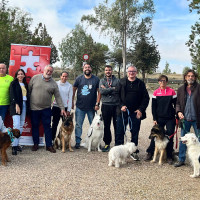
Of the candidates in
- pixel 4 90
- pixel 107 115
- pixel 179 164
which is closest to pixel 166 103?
pixel 179 164

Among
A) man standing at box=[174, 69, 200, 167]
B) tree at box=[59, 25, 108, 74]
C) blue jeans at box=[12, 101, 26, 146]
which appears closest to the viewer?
man standing at box=[174, 69, 200, 167]

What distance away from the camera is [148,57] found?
32438 millimetres

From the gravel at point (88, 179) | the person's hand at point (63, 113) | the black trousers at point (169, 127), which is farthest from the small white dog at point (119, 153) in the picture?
the person's hand at point (63, 113)

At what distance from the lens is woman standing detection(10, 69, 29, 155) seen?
19.1ft

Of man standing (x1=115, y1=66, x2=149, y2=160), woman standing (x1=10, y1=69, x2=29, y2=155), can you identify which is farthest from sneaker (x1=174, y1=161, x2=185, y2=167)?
woman standing (x1=10, y1=69, x2=29, y2=155)

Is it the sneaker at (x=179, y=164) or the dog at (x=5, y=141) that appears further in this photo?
the sneaker at (x=179, y=164)

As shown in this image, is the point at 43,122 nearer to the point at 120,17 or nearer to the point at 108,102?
the point at 108,102

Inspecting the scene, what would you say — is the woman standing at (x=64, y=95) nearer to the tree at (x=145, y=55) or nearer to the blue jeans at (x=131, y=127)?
the blue jeans at (x=131, y=127)

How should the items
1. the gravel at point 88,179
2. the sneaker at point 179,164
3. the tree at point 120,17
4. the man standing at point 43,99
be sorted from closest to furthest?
the gravel at point 88,179 → the sneaker at point 179,164 → the man standing at point 43,99 → the tree at point 120,17

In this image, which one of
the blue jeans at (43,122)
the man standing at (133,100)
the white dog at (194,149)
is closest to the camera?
the white dog at (194,149)

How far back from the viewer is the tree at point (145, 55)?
31.9 meters

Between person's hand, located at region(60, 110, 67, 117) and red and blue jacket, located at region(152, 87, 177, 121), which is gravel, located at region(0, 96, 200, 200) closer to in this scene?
person's hand, located at region(60, 110, 67, 117)

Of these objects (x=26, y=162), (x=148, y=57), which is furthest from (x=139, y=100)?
(x=148, y=57)

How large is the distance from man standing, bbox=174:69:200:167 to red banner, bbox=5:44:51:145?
3759mm
